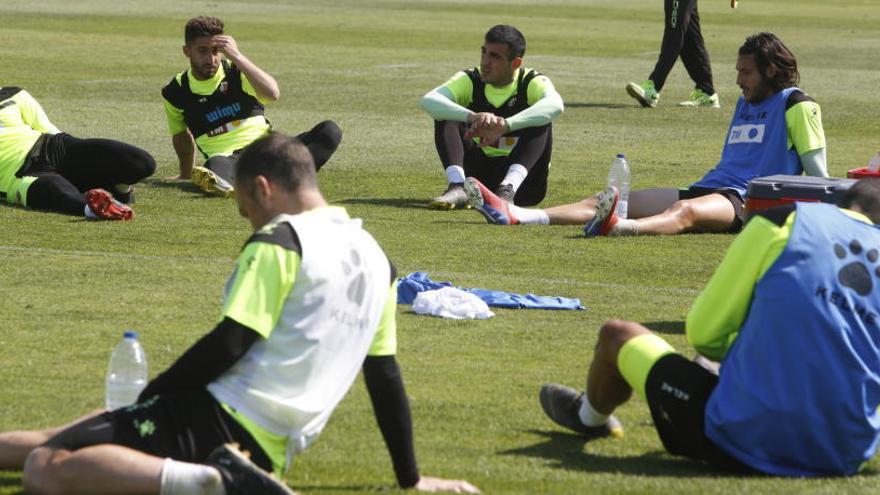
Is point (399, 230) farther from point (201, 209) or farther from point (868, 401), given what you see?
point (868, 401)

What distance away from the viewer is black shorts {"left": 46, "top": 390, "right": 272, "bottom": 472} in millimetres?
5203

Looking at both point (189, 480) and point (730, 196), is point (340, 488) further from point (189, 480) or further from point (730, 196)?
point (730, 196)

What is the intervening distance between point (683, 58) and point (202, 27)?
30.9 ft

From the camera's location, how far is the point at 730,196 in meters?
11.7

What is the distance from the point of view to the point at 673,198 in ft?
39.5

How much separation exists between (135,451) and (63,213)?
7.12 m

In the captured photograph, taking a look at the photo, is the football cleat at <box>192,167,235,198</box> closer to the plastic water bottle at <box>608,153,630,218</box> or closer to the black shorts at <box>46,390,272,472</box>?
the plastic water bottle at <box>608,153,630,218</box>

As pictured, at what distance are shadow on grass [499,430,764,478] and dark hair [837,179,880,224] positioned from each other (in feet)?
3.23

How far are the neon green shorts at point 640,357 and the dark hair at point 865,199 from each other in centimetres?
82

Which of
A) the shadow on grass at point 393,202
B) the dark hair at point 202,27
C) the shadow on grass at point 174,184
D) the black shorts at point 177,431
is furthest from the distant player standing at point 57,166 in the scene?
the black shorts at point 177,431

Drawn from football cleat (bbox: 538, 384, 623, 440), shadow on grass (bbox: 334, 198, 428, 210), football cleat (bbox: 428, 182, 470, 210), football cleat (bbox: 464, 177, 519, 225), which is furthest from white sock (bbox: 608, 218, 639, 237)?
football cleat (bbox: 538, 384, 623, 440)

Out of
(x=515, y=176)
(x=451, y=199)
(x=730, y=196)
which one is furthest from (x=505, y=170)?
(x=730, y=196)

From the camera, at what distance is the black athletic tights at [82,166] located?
12.2 meters

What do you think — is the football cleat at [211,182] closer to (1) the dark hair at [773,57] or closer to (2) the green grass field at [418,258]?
(2) the green grass field at [418,258]
